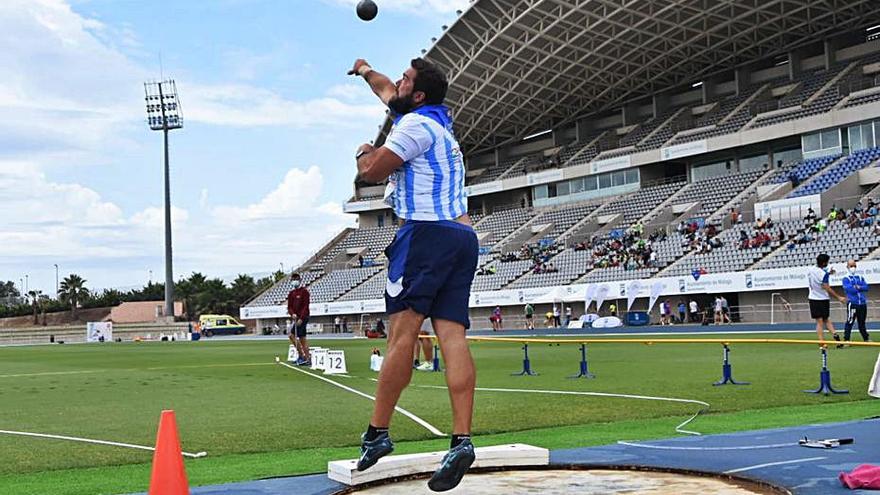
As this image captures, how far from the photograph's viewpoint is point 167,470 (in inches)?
173

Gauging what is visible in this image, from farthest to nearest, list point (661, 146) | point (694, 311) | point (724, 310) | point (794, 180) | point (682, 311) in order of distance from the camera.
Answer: point (661, 146), point (794, 180), point (682, 311), point (694, 311), point (724, 310)

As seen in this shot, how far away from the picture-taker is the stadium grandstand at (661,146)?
44.1 meters

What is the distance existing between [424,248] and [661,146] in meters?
55.6

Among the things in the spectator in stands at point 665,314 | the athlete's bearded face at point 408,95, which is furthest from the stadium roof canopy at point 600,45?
the athlete's bearded face at point 408,95

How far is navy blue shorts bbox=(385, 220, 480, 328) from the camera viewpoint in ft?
16.0

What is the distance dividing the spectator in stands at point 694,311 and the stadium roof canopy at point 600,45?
56.0 feet

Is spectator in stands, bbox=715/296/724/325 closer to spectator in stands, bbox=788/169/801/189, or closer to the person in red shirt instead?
spectator in stands, bbox=788/169/801/189

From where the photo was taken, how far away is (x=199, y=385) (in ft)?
51.7

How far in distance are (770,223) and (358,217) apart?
4457 cm

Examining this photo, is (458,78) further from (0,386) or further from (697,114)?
(0,386)

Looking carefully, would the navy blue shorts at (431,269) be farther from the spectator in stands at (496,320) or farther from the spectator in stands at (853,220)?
the spectator in stands at (496,320)

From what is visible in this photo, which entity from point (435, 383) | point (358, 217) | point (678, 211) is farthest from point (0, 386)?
point (358, 217)

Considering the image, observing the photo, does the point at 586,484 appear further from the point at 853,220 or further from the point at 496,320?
the point at 496,320

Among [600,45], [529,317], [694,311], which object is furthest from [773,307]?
[600,45]
